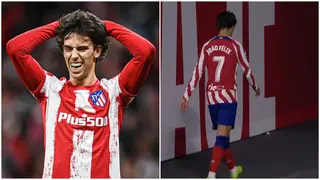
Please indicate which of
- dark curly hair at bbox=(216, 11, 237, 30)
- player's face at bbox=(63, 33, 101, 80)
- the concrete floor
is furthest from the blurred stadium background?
dark curly hair at bbox=(216, 11, 237, 30)

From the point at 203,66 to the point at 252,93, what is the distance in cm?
71

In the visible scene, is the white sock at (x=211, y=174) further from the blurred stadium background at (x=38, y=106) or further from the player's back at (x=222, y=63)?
the player's back at (x=222, y=63)

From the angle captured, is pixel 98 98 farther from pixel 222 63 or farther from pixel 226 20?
pixel 226 20

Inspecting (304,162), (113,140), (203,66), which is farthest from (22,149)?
(304,162)

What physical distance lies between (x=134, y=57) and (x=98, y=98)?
0.33m

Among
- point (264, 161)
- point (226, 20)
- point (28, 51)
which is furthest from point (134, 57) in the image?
point (264, 161)

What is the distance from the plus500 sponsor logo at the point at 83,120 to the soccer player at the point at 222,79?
845 mm

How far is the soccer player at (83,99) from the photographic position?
3.33 m

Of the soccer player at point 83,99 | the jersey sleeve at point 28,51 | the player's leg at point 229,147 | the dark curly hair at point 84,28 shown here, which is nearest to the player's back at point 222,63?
the player's leg at point 229,147

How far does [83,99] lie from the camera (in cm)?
339

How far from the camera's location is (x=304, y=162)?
4266mm

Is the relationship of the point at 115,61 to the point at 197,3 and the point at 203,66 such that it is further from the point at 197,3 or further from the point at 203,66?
the point at 197,3

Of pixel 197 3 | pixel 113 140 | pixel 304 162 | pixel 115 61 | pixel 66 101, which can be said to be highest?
pixel 197 3

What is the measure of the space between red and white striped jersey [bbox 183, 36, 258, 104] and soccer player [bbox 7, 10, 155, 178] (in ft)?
2.33
